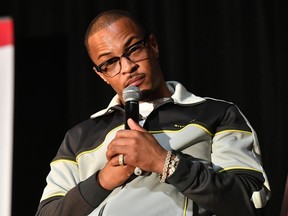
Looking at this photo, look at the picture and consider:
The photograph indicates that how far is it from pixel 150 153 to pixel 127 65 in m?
0.38

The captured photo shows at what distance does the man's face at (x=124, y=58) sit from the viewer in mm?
1796

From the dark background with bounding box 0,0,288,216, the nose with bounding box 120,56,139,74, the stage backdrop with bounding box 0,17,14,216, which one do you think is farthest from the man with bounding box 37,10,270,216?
the stage backdrop with bounding box 0,17,14,216

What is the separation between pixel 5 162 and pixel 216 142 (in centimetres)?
135

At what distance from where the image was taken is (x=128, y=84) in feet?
5.86

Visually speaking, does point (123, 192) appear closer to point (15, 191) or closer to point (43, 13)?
point (15, 191)

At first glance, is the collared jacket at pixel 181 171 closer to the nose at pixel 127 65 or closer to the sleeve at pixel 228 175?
the sleeve at pixel 228 175

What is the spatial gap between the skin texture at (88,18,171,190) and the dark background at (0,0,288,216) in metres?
0.71

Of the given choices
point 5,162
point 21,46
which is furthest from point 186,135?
point 21,46

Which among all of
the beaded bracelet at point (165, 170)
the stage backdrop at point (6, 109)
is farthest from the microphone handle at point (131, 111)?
the stage backdrop at point (6, 109)

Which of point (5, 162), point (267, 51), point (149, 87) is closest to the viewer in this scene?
point (149, 87)

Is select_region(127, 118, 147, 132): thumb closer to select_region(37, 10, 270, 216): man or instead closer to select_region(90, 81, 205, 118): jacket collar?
select_region(37, 10, 270, 216): man

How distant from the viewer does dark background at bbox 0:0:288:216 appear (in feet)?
8.20

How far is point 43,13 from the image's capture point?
9.90 feet

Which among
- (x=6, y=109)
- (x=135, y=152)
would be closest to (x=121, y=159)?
(x=135, y=152)
